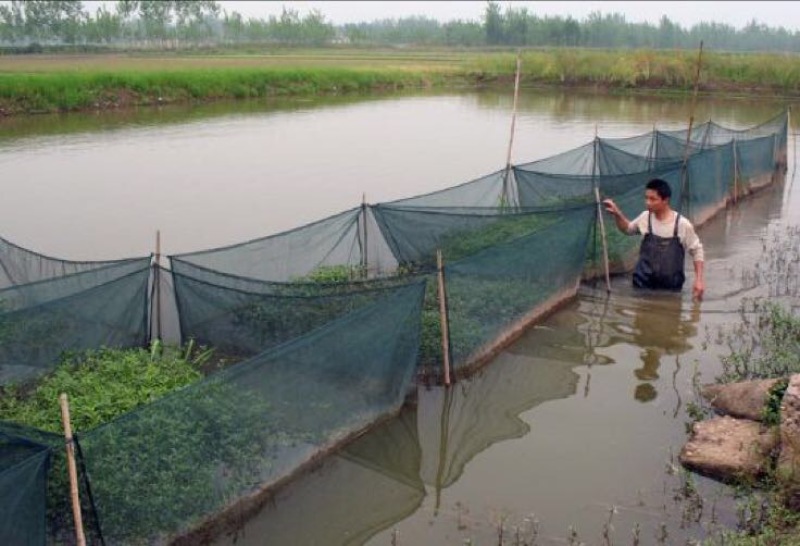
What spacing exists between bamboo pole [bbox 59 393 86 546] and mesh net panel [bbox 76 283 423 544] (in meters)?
0.12

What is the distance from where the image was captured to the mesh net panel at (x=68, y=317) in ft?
17.7

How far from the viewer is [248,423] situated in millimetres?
4277

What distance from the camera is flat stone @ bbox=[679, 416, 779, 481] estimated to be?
188 inches

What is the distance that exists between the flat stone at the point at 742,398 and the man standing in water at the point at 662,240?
6.06ft

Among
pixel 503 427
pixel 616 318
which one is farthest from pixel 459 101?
pixel 503 427

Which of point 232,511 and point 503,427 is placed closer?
point 232,511

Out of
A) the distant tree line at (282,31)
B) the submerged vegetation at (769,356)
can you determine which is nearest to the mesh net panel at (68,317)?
the submerged vegetation at (769,356)

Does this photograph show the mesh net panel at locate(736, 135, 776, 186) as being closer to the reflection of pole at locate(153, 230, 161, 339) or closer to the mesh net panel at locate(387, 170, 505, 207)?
the mesh net panel at locate(387, 170, 505, 207)

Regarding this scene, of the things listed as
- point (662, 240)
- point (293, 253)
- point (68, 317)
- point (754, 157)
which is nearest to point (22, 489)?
point (68, 317)

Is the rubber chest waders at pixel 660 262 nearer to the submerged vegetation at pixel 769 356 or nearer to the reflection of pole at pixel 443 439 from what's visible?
the submerged vegetation at pixel 769 356

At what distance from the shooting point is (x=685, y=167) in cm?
1015

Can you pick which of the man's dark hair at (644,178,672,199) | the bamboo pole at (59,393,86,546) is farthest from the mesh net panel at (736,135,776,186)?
the bamboo pole at (59,393,86,546)

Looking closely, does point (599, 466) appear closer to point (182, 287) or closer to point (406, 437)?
point (406, 437)

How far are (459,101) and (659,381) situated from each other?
3191 cm
